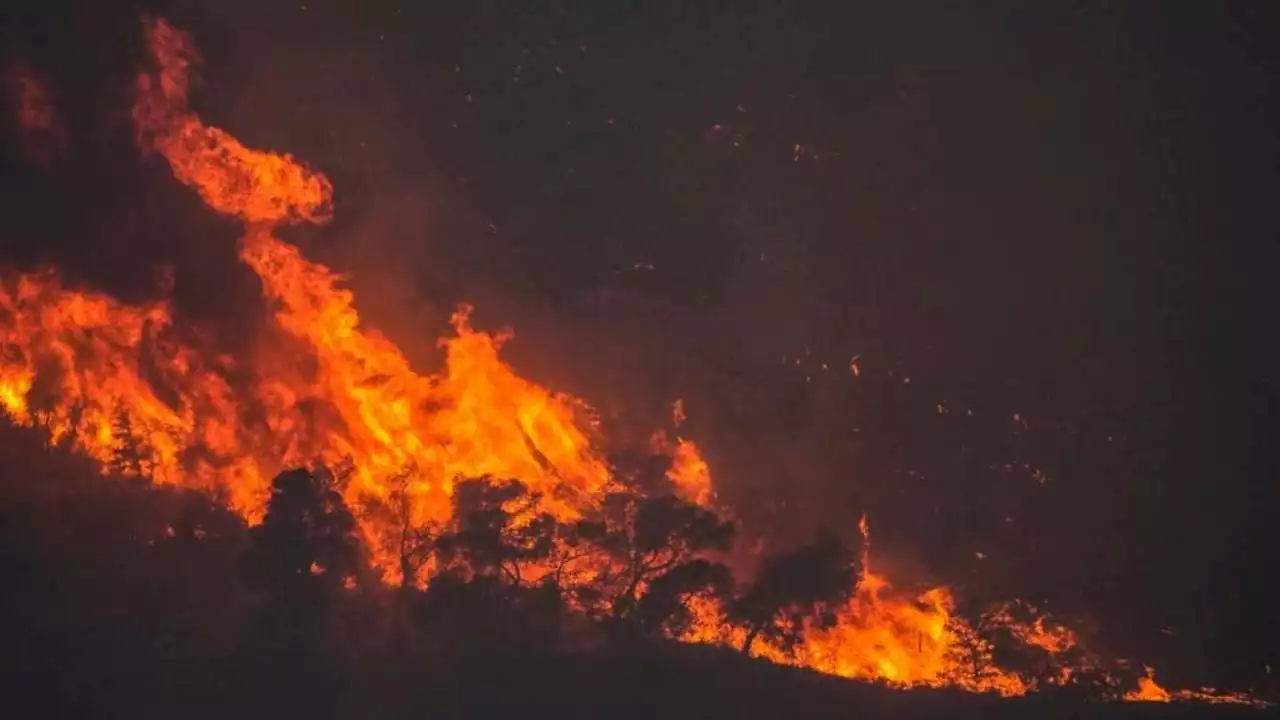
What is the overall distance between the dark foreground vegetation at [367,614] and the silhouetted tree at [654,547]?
50 millimetres

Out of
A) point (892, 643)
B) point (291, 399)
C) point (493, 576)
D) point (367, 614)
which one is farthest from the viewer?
point (291, 399)

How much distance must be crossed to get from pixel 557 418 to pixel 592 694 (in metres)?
7.36

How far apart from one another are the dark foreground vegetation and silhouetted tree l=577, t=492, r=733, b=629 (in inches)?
2.0

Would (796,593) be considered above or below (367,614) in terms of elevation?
above

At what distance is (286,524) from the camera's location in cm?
2086

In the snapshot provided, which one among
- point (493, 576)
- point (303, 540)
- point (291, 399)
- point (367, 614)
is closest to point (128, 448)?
point (291, 399)

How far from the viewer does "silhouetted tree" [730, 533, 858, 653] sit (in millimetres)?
22219

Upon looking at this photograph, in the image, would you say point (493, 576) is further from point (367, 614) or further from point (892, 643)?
point (892, 643)

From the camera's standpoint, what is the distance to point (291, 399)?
950 inches

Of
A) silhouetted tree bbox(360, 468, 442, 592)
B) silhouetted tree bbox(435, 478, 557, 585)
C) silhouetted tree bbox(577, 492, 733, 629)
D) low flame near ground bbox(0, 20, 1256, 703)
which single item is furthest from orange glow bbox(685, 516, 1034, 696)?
silhouetted tree bbox(360, 468, 442, 592)

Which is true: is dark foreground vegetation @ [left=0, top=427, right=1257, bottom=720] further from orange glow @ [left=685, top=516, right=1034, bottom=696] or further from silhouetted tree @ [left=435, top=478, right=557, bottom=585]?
orange glow @ [left=685, top=516, right=1034, bottom=696]

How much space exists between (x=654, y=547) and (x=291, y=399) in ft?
31.8

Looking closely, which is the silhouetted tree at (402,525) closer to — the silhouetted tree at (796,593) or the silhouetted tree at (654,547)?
the silhouetted tree at (654,547)

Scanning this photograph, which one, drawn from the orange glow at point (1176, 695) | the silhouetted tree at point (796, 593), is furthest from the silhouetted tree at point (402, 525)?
the orange glow at point (1176, 695)
